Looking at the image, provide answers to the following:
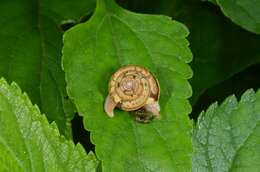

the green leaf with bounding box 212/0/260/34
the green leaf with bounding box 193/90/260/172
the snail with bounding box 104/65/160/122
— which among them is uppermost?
the green leaf with bounding box 212/0/260/34

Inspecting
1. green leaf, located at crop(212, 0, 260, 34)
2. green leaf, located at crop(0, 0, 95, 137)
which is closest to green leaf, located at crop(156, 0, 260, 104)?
green leaf, located at crop(212, 0, 260, 34)

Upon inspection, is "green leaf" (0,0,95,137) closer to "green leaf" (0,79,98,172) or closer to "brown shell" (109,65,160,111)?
"brown shell" (109,65,160,111)

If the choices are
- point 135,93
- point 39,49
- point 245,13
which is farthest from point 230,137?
point 39,49

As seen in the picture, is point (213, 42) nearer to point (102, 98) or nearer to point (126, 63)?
point (126, 63)

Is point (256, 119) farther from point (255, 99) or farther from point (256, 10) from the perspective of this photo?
point (256, 10)

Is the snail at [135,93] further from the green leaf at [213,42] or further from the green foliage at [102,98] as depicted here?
the green leaf at [213,42]

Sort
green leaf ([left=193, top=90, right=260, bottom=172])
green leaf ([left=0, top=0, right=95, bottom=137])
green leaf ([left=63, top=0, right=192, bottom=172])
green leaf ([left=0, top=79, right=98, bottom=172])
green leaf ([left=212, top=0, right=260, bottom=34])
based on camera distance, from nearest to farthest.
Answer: green leaf ([left=0, top=79, right=98, bottom=172])
green leaf ([left=63, top=0, right=192, bottom=172])
green leaf ([left=193, top=90, right=260, bottom=172])
green leaf ([left=0, top=0, right=95, bottom=137])
green leaf ([left=212, top=0, right=260, bottom=34])

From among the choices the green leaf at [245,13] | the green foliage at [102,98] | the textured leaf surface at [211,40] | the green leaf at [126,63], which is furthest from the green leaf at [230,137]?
the textured leaf surface at [211,40]

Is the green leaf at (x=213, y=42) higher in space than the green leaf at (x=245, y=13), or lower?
lower
